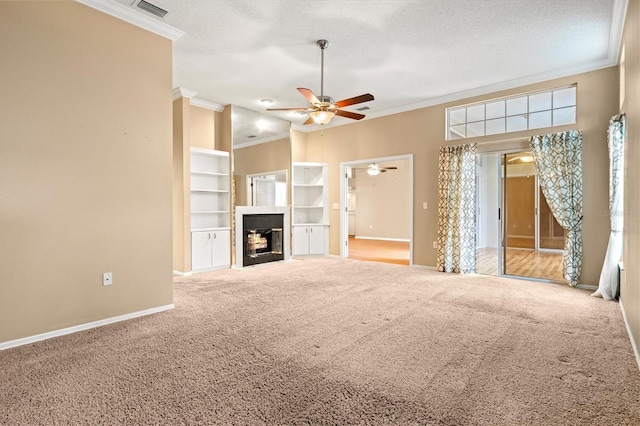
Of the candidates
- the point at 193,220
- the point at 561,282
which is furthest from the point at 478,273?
the point at 193,220

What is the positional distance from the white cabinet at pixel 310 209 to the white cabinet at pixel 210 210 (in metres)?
1.63

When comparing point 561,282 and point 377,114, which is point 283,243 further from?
point 561,282

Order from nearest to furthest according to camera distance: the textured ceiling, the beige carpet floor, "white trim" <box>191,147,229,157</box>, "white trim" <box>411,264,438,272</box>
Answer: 1. the beige carpet floor
2. the textured ceiling
3. "white trim" <box>191,147,229,157</box>
4. "white trim" <box>411,264,438,272</box>

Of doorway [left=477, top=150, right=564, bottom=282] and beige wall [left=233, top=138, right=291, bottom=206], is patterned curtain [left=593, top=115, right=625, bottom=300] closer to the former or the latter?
doorway [left=477, top=150, right=564, bottom=282]

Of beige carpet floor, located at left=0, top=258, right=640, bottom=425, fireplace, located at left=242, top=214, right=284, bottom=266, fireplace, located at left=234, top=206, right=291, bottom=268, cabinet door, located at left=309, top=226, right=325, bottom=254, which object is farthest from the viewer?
cabinet door, located at left=309, top=226, right=325, bottom=254

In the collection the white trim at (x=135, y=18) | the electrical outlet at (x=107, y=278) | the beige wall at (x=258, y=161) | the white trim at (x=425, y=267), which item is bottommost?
the white trim at (x=425, y=267)

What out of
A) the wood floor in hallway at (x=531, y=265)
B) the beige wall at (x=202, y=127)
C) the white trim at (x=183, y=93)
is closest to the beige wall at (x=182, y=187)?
the white trim at (x=183, y=93)

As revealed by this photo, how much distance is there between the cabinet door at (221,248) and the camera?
6258 mm

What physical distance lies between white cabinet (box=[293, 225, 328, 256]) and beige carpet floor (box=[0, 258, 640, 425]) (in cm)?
359

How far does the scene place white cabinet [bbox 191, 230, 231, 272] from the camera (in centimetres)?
597

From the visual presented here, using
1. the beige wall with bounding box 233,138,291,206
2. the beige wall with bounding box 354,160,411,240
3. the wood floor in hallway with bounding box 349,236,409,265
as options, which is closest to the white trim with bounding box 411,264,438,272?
the wood floor in hallway with bounding box 349,236,409,265

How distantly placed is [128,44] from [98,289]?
2526 mm

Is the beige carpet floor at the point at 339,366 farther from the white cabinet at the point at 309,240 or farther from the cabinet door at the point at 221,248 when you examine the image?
the white cabinet at the point at 309,240

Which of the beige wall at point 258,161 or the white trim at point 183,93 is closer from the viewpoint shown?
the white trim at point 183,93
